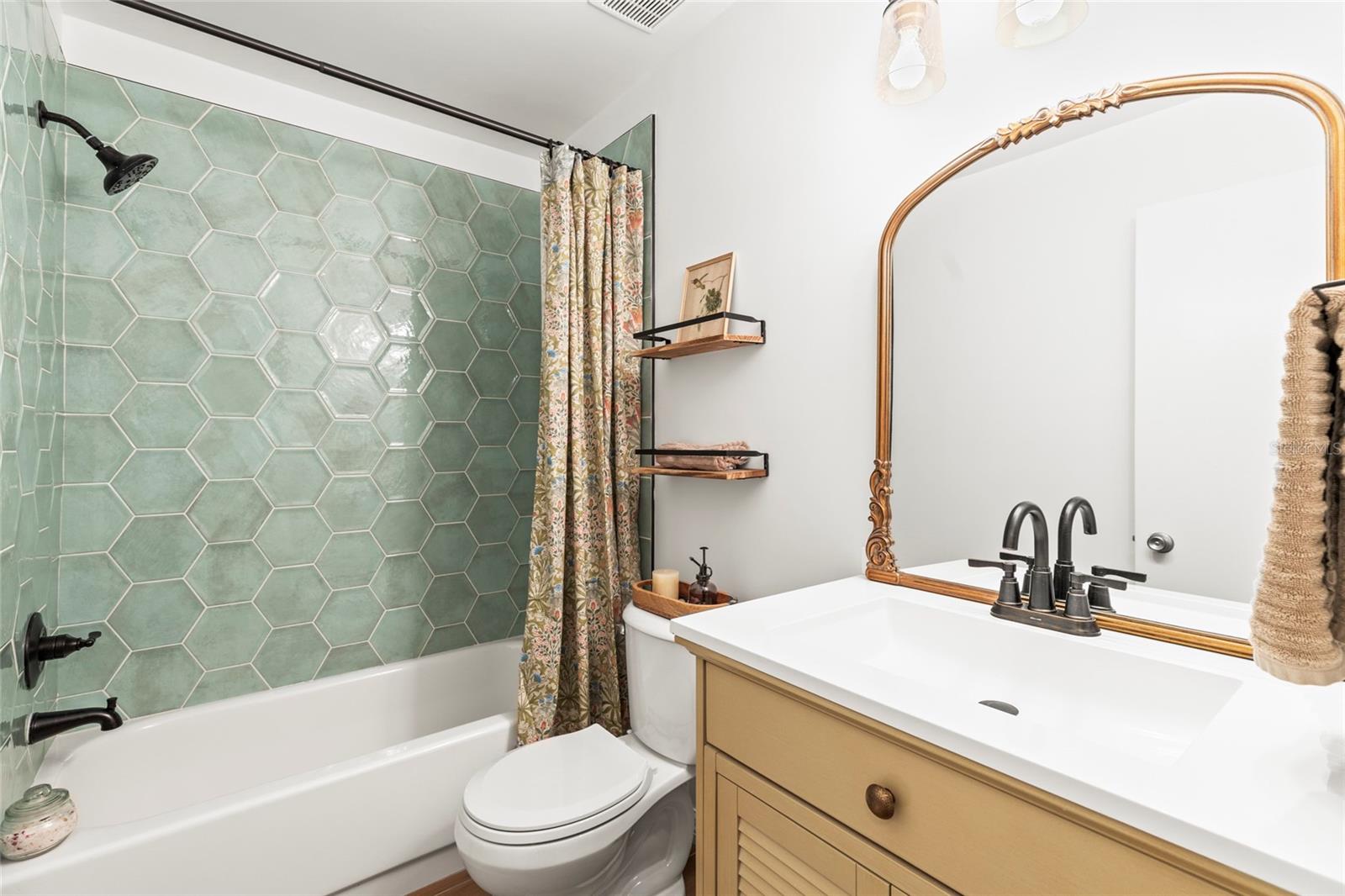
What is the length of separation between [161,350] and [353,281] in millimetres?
612

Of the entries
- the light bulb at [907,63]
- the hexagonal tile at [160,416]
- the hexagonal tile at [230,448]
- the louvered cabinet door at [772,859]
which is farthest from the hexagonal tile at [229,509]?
the light bulb at [907,63]

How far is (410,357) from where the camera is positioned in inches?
92.8

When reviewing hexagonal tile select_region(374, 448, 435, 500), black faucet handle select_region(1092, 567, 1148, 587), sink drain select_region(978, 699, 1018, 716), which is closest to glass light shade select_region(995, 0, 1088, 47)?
black faucet handle select_region(1092, 567, 1148, 587)

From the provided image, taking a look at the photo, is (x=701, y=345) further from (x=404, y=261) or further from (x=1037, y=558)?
(x=404, y=261)

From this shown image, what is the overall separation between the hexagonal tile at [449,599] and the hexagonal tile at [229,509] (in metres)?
0.64

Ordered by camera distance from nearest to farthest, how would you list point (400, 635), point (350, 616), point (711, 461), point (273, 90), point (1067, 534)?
point (1067, 534)
point (711, 461)
point (273, 90)
point (350, 616)
point (400, 635)

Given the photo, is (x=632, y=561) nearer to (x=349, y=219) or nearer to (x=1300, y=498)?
(x=349, y=219)

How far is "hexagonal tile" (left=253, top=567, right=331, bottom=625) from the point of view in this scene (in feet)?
6.86

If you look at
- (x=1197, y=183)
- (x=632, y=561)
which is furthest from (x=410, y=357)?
→ (x=1197, y=183)

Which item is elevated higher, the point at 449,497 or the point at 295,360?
the point at 295,360

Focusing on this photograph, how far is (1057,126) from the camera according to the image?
1.15 metres

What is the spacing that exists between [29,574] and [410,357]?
121cm

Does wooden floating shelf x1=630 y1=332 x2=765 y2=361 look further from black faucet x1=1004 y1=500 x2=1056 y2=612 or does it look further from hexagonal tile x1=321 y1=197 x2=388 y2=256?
hexagonal tile x1=321 y1=197 x2=388 y2=256

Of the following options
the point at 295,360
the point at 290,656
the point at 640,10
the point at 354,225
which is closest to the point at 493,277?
the point at 354,225
